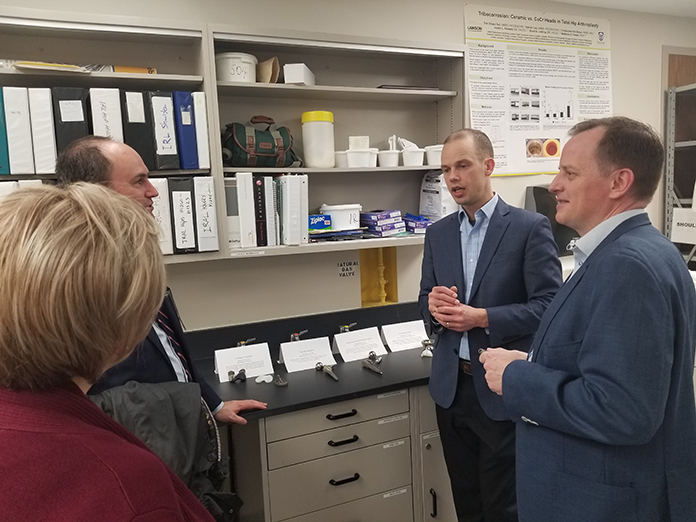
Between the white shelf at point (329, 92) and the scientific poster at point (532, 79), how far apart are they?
0.48 meters

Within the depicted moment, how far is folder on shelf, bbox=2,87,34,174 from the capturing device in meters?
1.57

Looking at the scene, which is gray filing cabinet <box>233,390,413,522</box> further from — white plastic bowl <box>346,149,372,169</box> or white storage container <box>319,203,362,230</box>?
white plastic bowl <box>346,149,372,169</box>

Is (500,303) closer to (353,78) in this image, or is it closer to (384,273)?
(384,273)

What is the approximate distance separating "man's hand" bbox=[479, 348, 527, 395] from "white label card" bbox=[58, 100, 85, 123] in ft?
5.17

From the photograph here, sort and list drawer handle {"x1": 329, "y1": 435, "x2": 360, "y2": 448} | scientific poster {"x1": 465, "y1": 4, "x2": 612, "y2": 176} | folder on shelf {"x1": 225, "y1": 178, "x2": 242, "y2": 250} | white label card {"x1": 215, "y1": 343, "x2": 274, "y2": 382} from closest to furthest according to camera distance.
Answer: drawer handle {"x1": 329, "y1": 435, "x2": 360, "y2": 448} < folder on shelf {"x1": 225, "y1": 178, "x2": 242, "y2": 250} < white label card {"x1": 215, "y1": 343, "x2": 274, "y2": 382} < scientific poster {"x1": 465, "y1": 4, "x2": 612, "y2": 176}

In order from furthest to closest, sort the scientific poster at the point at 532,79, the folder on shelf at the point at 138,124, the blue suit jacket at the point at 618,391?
1. the scientific poster at the point at 532,79
2. the folder on shelf at the point at 138,124
3. the blue suit jacket at the point at 618,391

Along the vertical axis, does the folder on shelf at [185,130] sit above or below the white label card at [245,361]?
above

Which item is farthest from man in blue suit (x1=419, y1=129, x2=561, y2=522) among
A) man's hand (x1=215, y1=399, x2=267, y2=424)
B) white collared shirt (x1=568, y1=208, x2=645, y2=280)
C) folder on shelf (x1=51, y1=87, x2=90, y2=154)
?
folder on shelf (x1=51, y1=87, x2=90, y2=154)

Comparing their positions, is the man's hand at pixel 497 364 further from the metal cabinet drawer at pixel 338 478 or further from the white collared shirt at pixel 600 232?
the metal cabinet drawer at pixel 338 478

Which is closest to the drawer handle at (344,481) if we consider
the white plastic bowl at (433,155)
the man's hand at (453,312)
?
the man's hand at (453,312)

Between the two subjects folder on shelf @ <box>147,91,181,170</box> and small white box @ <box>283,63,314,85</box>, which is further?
small white box @ <box>283,63,314,85</box>

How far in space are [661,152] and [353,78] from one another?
5.20 ft

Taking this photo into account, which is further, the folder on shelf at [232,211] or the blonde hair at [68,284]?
the folder on shelf at [232,211]

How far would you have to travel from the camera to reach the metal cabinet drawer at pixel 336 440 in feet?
5.76
